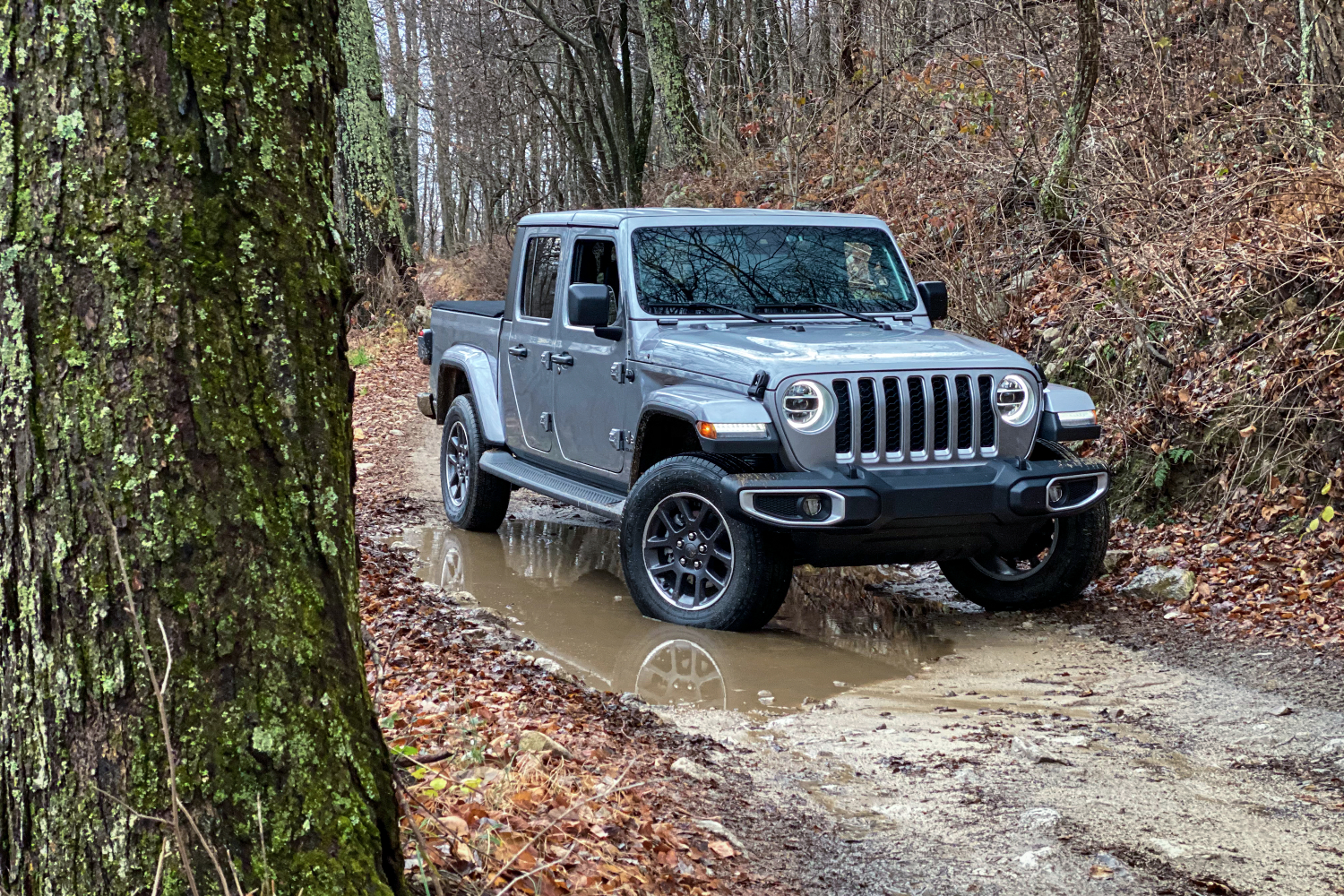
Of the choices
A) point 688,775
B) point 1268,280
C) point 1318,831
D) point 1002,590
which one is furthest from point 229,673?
point 1268,280

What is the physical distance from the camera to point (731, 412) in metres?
6.02

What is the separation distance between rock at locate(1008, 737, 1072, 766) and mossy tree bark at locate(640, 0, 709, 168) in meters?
15.3

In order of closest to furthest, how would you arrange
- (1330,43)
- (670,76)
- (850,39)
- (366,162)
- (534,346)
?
1. (534,346)
2. (1330,43)
3. (850,39)
4. (670,76)
5. (366,162)

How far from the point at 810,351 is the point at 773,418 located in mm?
404

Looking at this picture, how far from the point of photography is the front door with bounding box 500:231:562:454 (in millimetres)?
7855

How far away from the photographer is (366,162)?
1964 centimetres

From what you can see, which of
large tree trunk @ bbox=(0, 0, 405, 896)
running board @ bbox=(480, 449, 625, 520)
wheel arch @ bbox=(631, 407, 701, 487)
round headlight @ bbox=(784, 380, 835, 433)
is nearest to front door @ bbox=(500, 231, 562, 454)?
running board @ bbox=(480, 449, 625, 520)

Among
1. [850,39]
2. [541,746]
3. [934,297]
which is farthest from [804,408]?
[850,39]

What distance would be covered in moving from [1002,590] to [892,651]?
105 centimetres

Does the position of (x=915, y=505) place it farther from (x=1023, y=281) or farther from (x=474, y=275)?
(x=474, y=275)

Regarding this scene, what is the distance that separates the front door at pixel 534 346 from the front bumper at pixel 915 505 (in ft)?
7.23

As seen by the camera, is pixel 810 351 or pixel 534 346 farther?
pixel 534 346

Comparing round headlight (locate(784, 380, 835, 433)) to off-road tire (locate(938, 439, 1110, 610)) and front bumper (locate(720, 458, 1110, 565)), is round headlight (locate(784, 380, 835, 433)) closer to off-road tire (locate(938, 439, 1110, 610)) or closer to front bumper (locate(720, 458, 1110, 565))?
front bumper (locate(720, 458, 1110, 565))

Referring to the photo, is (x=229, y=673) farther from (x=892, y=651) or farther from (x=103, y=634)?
(x=892, y=651)
